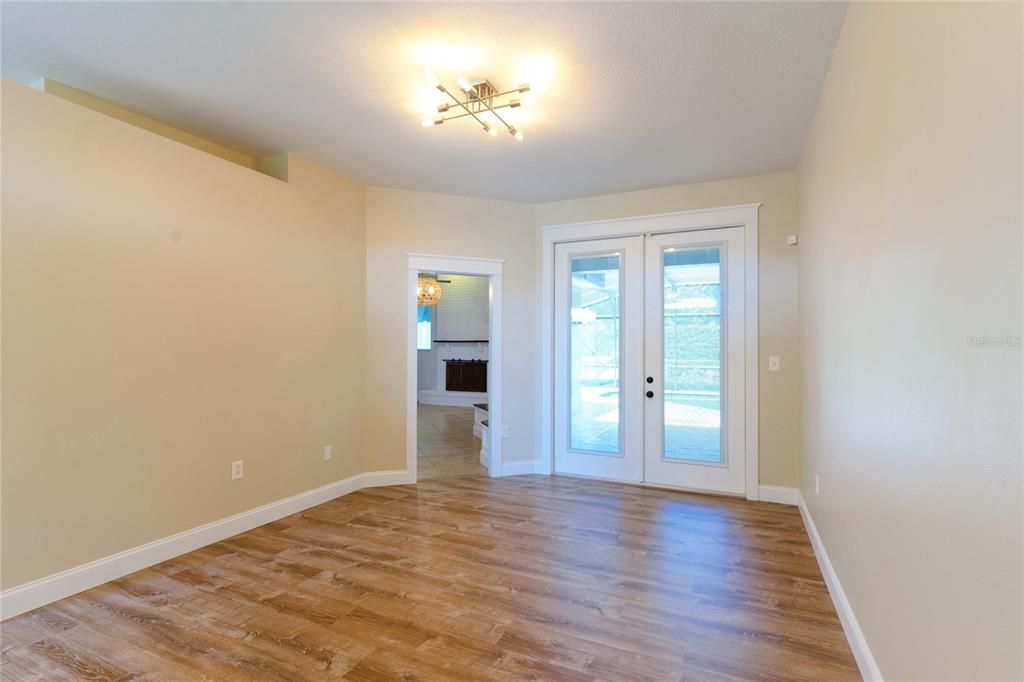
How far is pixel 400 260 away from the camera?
15.4 feet

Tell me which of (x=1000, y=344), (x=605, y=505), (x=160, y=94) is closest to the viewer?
(x=1000, y=344)

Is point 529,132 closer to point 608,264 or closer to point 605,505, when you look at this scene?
point 608,264

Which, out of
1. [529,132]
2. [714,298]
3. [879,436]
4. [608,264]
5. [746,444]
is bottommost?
[746,444]

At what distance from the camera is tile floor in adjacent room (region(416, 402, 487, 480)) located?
529cm

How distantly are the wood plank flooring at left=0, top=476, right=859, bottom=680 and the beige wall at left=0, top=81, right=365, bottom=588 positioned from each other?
429 millimetres

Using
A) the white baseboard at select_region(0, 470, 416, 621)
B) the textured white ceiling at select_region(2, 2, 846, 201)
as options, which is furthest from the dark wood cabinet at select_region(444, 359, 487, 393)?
the textured white ceiling at select_region(2, 2, 846, 201)

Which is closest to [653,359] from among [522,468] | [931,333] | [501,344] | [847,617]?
[501,344]

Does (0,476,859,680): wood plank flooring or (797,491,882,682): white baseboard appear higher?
(797,491,882,682): white baseboard

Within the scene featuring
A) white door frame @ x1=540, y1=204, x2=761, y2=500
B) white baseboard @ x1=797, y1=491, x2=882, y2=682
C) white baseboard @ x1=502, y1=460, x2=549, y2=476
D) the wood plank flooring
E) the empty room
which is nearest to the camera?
the empty room

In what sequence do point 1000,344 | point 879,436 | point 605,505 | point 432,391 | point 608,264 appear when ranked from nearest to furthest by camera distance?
1. point 1000,344
2. point 879,436
3. point 605,505
4. point 608,264
5. point 432,391

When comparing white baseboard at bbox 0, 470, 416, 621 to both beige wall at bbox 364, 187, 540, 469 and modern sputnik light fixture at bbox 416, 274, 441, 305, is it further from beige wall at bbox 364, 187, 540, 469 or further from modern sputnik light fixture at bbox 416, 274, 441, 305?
modern sputnik light fixture at bbox 416, 274, 441, 305

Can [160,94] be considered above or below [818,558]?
above

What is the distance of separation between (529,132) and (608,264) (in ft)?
6.01

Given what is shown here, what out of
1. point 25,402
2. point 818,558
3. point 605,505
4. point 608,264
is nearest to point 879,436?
point 818,558
